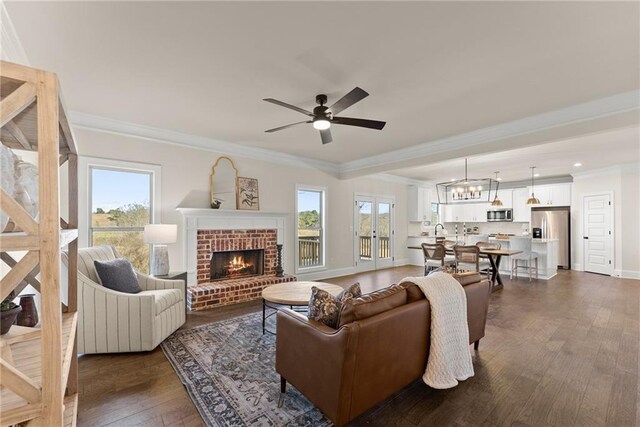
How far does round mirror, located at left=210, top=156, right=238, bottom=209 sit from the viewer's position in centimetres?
476

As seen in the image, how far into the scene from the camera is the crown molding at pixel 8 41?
188 centimetres

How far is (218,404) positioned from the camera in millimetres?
2055

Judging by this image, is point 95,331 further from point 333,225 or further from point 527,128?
point 527,128

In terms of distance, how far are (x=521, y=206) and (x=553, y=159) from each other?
296 centimetres

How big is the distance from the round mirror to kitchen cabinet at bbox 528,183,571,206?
8.29m

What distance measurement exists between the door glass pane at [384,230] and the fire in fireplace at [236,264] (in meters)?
3.72

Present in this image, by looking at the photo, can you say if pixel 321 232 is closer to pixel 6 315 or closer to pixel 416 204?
pixel 416 204

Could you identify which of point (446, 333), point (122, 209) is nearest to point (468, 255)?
point (446, 333)

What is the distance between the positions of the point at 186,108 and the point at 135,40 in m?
1.30

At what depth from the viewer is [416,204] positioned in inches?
338

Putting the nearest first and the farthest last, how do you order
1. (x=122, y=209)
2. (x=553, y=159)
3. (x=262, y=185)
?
1. (x=122, y=209)
2. (x=262, y=185)
3. (x=553, y=159)

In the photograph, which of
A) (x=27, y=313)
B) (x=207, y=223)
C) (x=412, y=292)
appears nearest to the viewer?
(x=27, y=313)

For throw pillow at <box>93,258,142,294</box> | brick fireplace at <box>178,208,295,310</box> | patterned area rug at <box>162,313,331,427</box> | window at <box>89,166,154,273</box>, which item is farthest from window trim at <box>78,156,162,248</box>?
patterned area rug at <box>162,313,331,427</box>

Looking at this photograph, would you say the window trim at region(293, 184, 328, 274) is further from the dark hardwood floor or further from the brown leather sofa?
the brown leather sofa
